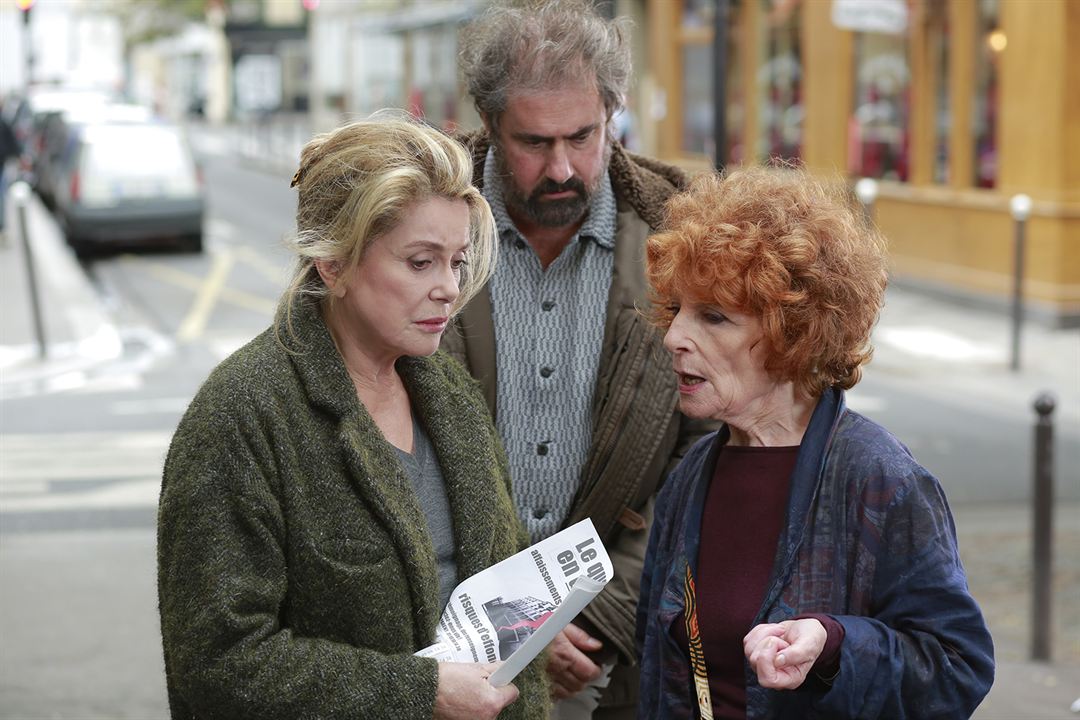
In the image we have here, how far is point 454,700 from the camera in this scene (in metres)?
2.35

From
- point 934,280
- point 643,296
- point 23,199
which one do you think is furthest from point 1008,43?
point 643,296

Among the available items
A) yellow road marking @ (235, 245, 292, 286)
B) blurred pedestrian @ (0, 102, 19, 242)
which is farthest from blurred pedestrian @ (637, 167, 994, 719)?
blurred pedestrian @ (0, 102, 19, 242)

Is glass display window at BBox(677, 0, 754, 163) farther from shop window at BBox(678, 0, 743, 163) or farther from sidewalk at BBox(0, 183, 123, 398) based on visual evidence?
sidewalk at BBox(0, 183, 123, 398)

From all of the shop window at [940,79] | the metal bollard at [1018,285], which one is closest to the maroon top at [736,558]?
the metal bollard at [1018,285]

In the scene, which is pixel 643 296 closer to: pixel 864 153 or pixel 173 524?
pixel 173 524

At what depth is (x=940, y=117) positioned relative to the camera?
1703cm

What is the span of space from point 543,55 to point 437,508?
3.45ft

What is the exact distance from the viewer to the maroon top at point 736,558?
246 centimetres

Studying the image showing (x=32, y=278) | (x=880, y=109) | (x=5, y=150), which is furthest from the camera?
(x=5, y=150)

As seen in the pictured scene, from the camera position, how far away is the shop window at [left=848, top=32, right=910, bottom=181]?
17.8 m

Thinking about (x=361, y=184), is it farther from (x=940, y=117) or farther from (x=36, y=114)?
(x=36, y=114)

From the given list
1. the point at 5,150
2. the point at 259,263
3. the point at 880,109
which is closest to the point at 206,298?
the point at 259,263

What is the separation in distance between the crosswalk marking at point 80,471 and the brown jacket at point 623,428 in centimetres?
534

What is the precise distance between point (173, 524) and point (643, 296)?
1267 millimetres
